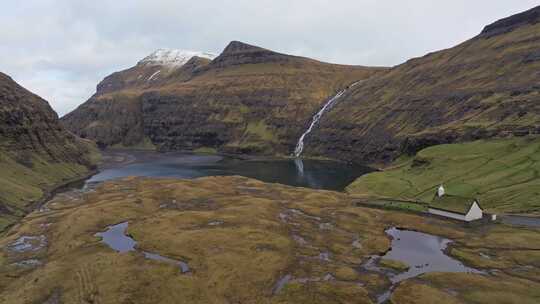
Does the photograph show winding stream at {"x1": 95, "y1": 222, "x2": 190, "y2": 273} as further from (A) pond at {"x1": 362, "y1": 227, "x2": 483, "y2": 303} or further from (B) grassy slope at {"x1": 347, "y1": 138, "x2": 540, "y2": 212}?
(B) grassy slope at {"x1": 347, "y1": 138, "x2": 540, "y2": 212}

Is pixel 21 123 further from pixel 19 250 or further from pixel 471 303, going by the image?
pixel 471 303

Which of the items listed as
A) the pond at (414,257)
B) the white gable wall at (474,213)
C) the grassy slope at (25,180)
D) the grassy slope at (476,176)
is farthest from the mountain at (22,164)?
the white gable wall at (474,213)

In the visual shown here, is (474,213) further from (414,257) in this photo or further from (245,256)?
(245,256)

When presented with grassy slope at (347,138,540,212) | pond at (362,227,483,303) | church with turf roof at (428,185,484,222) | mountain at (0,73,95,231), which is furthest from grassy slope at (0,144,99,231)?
church with turf roof at (428,185,484,222)

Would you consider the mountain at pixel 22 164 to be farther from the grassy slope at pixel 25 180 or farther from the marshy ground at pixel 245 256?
the marshy ground at pixel 245 256

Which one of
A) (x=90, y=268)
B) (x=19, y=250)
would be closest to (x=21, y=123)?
(x=19, y=250)
